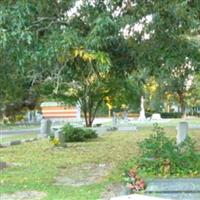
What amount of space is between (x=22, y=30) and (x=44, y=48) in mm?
491

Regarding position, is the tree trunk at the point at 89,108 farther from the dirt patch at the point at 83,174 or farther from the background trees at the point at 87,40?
the background trees at the point at 87,40

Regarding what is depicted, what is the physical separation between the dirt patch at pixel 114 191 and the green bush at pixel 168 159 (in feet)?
2.41

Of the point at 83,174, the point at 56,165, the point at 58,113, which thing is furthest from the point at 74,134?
the point at 58,113

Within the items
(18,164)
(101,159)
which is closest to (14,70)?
(18,164)

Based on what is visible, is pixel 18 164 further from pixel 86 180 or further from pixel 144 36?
pixel 144 36

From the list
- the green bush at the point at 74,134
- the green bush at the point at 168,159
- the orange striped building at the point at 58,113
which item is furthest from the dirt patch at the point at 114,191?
the orange striped building at the point at 58,113

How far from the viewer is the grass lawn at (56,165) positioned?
11.5 meters

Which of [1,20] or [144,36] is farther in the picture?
[144,36]

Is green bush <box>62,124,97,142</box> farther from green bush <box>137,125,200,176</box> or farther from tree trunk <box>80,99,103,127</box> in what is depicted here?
green bush <box>137,125,200,176</box>

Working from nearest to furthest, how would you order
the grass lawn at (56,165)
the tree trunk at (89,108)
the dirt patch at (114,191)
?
the dirt patch at (114,191) → the grass lawn at (56,165) → the tree trunk at (89,108)

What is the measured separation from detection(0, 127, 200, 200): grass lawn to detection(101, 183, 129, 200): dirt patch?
145 mm

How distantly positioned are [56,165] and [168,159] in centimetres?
442

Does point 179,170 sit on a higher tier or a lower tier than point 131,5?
lower

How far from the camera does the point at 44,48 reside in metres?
9.05
